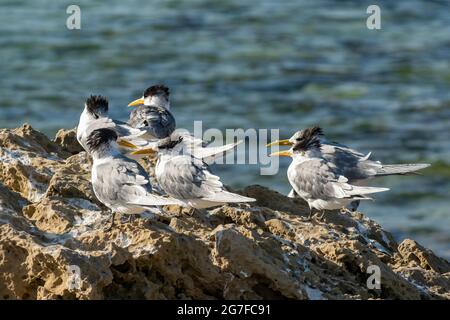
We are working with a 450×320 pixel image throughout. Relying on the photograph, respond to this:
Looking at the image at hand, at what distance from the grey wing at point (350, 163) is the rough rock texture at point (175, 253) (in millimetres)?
760

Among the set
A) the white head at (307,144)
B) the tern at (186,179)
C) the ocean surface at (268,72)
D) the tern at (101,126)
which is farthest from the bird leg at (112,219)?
the ocean surface at (268,72)

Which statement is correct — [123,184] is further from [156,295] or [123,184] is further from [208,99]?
[208,99]

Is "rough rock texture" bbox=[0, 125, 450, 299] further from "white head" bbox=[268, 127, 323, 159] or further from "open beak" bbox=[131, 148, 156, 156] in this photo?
"white head" bbox=[268, 127, 323, 159]

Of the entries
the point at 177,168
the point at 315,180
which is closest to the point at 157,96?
the point at 315,180

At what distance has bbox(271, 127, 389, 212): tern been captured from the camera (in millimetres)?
7137

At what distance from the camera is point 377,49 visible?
59.8ft

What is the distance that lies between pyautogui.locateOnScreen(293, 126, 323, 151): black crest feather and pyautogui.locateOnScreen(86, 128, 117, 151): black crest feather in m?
1.43

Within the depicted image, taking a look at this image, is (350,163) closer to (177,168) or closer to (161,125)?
(177,168)

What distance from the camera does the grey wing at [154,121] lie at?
8242mm

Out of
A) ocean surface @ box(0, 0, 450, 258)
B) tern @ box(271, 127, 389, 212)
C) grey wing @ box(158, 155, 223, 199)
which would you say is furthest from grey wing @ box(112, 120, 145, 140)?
ocean surface @ box(0, 0, 450, 258)

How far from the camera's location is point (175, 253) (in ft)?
18.6

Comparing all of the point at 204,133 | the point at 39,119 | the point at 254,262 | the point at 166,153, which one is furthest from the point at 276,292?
the point at 39,119

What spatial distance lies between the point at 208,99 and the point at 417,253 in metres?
9.16

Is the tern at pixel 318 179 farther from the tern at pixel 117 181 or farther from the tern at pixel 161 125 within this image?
the tern at pixel 117 181
